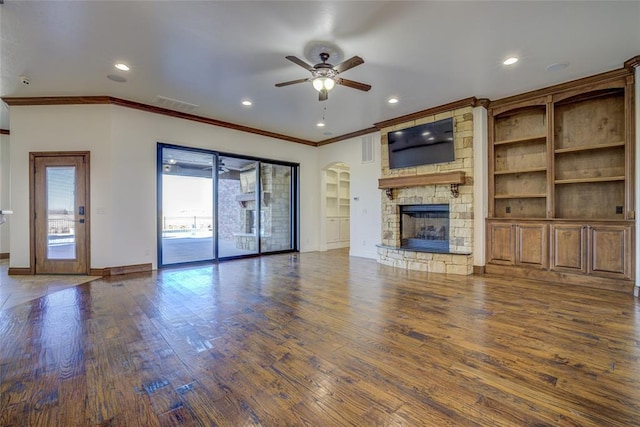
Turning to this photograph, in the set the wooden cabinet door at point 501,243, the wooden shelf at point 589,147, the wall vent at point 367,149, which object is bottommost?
the wooden cabinet door at point 501,243

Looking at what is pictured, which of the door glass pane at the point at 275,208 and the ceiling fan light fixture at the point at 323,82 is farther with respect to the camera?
the door glass pane at the point at 275,208

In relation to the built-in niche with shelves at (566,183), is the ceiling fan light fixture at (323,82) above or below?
above

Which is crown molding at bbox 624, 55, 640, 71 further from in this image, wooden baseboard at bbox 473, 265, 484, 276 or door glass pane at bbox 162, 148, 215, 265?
door glass pane at bbox 162, 148, 215, 265

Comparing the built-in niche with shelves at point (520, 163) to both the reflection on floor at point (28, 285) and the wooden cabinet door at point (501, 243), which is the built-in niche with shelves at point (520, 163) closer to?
the wooden cabinet door at point (501, 243)

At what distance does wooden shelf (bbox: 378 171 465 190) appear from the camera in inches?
207

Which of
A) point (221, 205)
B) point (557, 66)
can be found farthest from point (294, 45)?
point (221, 205)

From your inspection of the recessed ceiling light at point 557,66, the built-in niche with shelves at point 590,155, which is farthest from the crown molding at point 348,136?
the built-in niche with shelves at point 590,155

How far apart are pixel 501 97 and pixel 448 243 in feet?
9.26

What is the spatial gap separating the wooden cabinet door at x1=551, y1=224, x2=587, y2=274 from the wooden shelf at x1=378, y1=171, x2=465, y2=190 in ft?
5.47

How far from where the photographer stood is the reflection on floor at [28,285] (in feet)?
12.3

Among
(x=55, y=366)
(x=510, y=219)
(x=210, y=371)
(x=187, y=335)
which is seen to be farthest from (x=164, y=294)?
(x=510, y=219)

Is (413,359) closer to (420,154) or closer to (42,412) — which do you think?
(42,412)

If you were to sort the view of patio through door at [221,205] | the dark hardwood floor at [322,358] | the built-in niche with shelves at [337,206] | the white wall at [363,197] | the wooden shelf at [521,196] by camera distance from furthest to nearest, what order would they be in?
the built-in niche with shelves at [337,206], the white wall at [363,197], the view of patio through door at [221,205], the wooden shelf at [521,196], the dark hardwood floor at [322,358]

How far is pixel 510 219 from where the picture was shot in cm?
505
